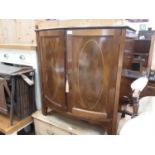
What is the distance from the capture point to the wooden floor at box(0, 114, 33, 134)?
4.77 ft

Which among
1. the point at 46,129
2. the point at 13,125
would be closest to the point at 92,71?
the point at 46,129

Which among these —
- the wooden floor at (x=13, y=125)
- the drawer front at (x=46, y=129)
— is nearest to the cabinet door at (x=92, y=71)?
the drawer front at (x=46, y=129)

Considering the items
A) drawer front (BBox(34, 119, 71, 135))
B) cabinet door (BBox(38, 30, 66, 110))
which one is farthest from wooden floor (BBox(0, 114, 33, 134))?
cabinet door (BBox(38, 30, 66, 110))

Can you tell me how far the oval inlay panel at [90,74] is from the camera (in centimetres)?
101

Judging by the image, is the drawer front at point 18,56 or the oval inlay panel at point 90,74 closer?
the oval inlay panel at point 90,74

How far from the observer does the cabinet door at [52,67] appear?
1142mm

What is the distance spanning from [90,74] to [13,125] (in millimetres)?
995

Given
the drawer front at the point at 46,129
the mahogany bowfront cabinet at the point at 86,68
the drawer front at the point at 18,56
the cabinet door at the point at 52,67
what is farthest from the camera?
the drawer front at the point at 18,56

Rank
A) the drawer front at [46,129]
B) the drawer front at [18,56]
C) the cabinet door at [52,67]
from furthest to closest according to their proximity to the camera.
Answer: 1. the drawer front at [18,56]
2. the drawer front at [46,129]
3. the cabinet door at [52,67]

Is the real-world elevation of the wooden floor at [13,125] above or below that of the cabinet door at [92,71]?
below

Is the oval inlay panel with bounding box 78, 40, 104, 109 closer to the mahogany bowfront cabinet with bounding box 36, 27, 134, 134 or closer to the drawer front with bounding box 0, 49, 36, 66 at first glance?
the mahogany bowfront cabinet with bounding box 36, 27, 134, 134

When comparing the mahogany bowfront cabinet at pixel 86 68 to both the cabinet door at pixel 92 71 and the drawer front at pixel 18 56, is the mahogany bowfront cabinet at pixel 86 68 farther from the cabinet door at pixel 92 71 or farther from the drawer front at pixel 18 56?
the drawer front at pixel 18 56

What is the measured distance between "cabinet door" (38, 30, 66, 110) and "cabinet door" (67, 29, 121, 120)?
0.08 metres

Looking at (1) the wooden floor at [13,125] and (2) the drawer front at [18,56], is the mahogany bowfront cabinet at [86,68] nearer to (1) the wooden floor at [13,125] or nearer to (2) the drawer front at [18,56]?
(2) the drawer front at [18,56]
